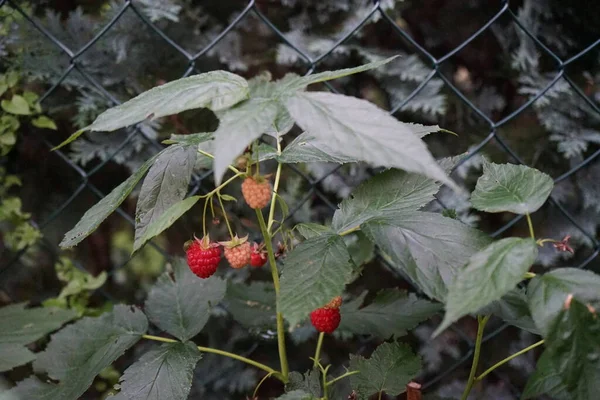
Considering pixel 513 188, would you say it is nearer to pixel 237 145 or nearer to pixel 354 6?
pixel 237 145

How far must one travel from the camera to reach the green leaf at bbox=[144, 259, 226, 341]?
0.77 meters

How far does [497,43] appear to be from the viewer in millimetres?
1234

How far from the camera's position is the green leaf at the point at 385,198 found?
2.01ft

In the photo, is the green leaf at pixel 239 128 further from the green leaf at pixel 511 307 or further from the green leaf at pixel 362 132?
the green leaf at pixel 511 307

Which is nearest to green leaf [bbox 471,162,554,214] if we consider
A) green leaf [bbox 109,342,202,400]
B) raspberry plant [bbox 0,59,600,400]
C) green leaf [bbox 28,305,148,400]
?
raspberry plant [bbox 0,59,600,400]

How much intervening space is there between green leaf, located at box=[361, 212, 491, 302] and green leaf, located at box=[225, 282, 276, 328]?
39 centimetres

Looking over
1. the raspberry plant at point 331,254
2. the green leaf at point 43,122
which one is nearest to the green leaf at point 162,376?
the raspberry plant at point 331,254

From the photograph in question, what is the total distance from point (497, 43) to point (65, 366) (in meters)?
1.01

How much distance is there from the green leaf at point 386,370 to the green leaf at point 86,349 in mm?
294

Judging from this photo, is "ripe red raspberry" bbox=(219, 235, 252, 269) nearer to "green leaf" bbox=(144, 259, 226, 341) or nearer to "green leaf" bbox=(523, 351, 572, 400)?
"green leaf" bbox=(144, 259, 226, 341)

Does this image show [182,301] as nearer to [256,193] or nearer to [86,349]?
[86,349]

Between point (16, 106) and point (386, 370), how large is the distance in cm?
76

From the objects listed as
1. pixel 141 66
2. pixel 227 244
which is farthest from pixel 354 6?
pixel 227 244

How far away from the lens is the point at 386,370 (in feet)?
2.20
